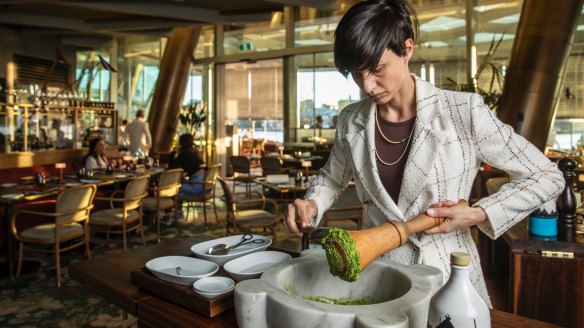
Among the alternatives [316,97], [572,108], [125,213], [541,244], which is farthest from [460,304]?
[316,97]

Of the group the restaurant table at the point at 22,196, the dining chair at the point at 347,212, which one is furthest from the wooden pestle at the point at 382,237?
the restaurant table at the point at 22,196

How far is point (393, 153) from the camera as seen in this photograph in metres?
1.36

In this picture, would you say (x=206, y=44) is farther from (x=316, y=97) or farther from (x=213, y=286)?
(x=213, y=286)

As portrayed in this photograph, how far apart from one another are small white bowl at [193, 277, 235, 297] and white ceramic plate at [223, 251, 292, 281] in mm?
34

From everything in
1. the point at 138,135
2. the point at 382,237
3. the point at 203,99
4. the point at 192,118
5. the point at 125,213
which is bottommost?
the point at 125,213

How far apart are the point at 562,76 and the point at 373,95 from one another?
644 cm

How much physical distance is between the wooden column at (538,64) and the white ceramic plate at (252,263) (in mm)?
5994

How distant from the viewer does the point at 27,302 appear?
12.2ft

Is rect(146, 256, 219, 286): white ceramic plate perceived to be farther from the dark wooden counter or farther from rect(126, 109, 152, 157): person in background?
rect(126, 109, 152, 157): person in background

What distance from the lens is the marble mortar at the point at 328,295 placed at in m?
0.81

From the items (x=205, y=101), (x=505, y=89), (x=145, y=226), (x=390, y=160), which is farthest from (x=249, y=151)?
(x=390, y=160)

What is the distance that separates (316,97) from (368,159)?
10330 millimetres

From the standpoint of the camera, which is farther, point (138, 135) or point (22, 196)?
point (138, 135)

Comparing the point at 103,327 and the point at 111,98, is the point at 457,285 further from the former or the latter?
the point at 111,98
